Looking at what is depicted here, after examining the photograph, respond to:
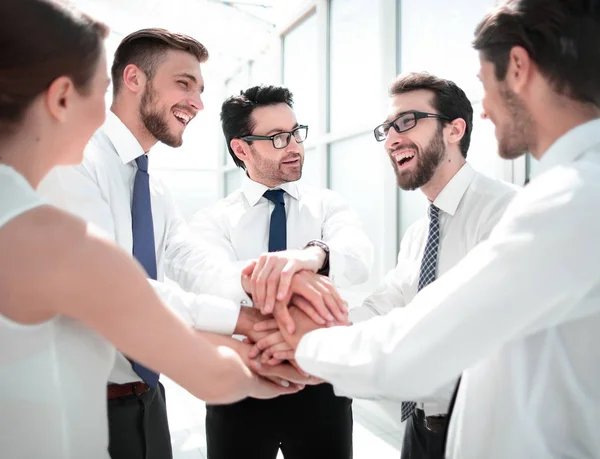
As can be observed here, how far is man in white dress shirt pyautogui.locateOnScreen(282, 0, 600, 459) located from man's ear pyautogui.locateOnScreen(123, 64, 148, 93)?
4.79 feet

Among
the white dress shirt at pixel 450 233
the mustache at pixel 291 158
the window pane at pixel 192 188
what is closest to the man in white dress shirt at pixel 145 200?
the mustache at pixel 291 158

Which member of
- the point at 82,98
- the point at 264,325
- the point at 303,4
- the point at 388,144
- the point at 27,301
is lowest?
the point at 264,325

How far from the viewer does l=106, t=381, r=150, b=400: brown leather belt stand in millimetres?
1674

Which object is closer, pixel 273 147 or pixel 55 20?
pixel 55 20

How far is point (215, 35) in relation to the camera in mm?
7863

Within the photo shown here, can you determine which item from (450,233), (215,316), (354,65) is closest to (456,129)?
(450,233)

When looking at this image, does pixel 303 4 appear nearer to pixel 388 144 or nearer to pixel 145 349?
pixel 388 144

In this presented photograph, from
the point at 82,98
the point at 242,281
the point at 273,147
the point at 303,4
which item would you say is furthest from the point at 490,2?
the point at 303,4

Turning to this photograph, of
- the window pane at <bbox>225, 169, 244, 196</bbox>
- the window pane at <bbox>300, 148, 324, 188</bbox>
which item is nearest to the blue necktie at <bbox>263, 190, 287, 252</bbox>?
the window pane at <bbox>300, 148, 324, 188</bbox>

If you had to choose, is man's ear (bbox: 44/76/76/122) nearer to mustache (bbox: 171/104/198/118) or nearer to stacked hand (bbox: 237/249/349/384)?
stacked hand (bbox: 237/249/349/384)

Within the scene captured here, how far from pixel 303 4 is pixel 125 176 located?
4895mm

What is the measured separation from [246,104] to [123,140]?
845 millimetres

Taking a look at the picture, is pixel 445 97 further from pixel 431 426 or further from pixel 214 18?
pixel 214 18

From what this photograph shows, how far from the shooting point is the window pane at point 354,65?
175 inches
